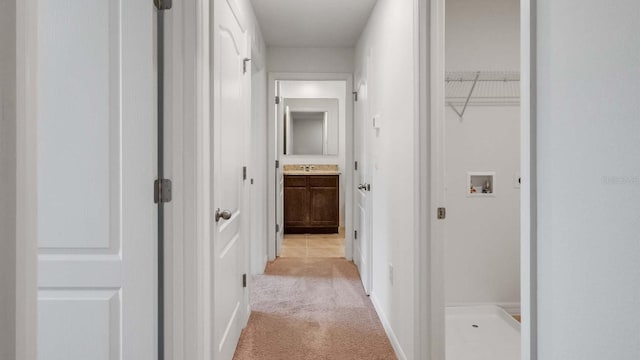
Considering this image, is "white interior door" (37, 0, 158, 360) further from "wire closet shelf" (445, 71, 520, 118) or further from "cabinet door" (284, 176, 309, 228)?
"cabinet door" (284, 176, 309, 228)

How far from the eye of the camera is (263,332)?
2.71m

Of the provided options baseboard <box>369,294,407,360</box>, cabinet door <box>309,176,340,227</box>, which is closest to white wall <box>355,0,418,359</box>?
baseboard <box>369,294,407,360</box>

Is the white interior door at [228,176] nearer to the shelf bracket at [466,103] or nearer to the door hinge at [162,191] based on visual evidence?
the door hinge at [162,191]

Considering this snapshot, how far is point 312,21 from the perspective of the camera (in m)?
3.62

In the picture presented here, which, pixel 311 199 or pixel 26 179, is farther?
pixel 311 199

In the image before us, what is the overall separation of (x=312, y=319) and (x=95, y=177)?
6.61 ft

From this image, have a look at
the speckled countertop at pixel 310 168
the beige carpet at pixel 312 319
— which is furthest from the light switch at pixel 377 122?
the speckled countertop at pixel 310 168

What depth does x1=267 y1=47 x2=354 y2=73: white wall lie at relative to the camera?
441 cm

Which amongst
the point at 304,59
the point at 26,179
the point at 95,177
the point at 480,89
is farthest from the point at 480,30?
the point at 26,179

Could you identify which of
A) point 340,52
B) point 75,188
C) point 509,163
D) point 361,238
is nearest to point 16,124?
point 75,188

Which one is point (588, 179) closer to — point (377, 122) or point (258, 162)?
point (377, 122)

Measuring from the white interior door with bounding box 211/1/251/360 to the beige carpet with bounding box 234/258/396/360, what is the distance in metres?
0.23

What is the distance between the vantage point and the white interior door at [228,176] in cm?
185

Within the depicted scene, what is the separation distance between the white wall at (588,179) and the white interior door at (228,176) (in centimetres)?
128
